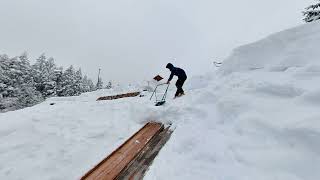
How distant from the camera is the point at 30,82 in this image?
5738cm

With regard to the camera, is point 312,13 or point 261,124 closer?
point 261,124

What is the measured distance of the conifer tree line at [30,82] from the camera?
163 ft

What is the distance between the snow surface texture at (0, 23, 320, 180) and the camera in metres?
4.25

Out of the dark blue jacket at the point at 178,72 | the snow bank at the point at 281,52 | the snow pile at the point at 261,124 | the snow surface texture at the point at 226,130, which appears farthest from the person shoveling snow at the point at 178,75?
the snow pile at the point at 261,124

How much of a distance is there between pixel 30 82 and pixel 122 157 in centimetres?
5716

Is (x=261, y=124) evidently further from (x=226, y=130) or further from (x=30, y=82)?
(x=30, y=82)

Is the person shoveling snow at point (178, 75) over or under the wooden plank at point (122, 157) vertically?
over

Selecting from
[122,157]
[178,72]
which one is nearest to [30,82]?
[178,72]

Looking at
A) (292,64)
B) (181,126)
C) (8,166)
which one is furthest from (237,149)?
(8,166)

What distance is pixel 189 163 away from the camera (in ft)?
16.6

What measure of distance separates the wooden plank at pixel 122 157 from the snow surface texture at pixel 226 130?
0.33 m

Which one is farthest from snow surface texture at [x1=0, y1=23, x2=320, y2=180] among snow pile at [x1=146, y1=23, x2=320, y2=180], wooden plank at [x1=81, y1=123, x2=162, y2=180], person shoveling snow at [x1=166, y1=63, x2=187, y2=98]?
person shoveling snow at [x1=166, y1=63, x2=187, y2=98]

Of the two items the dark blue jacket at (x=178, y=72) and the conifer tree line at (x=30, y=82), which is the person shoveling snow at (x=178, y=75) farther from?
the conifer tree line at (x=30, y=82)

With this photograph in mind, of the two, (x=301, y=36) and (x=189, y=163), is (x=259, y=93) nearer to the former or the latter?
(x=189, y=163)
